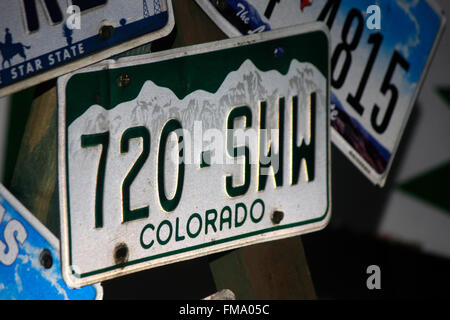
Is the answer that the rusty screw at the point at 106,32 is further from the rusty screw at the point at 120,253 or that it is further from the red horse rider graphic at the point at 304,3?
the red horse rider graphic at the point at 304,3

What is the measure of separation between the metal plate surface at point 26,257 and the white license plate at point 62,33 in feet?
0.92

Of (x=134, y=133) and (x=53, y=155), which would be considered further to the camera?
(x=53, y=155)

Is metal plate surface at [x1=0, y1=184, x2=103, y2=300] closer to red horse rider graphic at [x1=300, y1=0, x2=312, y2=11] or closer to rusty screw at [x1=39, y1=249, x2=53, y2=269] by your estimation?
rusty screw at [x1=39, y1=249, x2=53, y2=269]

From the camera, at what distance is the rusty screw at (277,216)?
148cm

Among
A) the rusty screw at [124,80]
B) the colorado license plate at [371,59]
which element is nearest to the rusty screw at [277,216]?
the colorado license plate at [371,59]

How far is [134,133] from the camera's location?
1260mm

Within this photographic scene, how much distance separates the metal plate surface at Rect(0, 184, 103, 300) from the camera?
1.35 m

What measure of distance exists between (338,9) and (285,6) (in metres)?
0.17

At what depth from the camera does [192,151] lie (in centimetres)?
135

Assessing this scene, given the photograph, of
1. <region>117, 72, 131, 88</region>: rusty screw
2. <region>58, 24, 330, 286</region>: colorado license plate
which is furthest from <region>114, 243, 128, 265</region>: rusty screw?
<region>117, 72, 131, 88</region>: rusty screw

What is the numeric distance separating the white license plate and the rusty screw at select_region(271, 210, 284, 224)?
18.4 inches

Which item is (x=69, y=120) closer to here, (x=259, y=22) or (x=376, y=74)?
(x=259, y=22)
